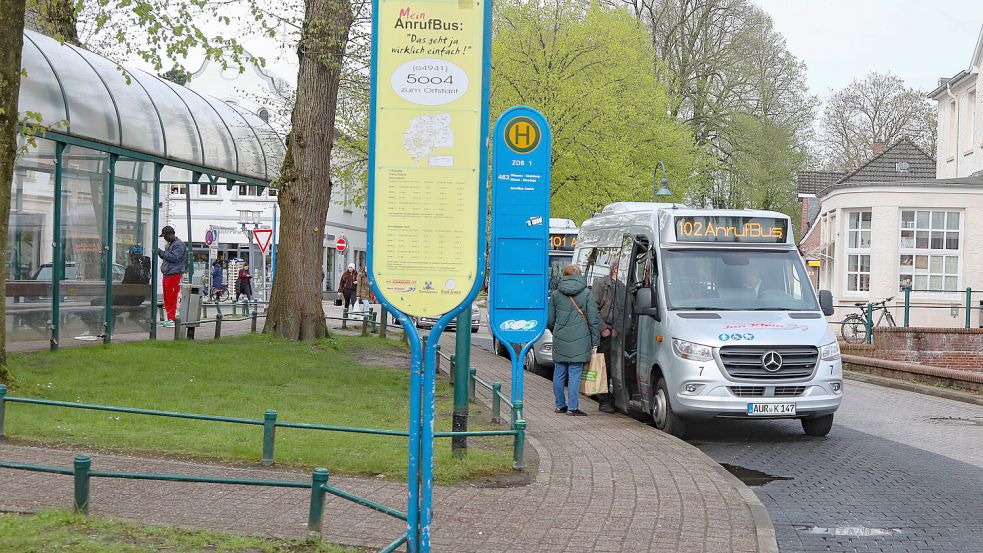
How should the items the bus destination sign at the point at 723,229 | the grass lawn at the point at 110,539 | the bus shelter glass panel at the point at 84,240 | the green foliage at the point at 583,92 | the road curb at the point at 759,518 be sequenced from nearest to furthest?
1. the grass lawn at the point at 110,539
2. the road curb at the point at 759,518
3. the bus destination sign at the point at 723,229
4. the bus shelter glass panel at the point at 84,240
5. the green foliage at the point at 583,92

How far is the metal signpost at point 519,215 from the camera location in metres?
12.2

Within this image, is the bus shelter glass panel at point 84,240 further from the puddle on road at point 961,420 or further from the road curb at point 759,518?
the puddle on road at point 961,420

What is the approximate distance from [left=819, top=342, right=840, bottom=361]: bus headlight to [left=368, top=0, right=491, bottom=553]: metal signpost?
753cm

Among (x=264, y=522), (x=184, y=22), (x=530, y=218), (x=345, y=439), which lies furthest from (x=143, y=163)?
(x=264, y=522)

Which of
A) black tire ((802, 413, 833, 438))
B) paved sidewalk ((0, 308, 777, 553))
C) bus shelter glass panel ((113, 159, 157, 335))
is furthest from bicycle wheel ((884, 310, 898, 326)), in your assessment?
paved sidewalk ((0, 308, 777, 553))

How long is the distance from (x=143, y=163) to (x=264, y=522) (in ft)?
45.0

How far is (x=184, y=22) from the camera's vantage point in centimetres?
1445

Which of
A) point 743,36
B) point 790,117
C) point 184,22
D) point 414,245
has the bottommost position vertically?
point 414,245

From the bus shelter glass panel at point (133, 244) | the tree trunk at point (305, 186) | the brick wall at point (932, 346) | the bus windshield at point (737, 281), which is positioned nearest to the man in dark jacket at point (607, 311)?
the bus windshield at point (737, 281)

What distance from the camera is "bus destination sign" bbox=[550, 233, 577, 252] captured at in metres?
23.6

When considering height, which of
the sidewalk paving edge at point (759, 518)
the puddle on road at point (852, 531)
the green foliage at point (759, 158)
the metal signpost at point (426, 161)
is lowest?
the puddle on road at point (852, 531)

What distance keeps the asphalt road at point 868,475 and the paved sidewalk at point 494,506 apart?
18.4 inches

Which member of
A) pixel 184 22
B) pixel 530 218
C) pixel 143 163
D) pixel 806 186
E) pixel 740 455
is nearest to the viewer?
pixel 740 455

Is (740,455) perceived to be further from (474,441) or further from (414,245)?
(414,245)
